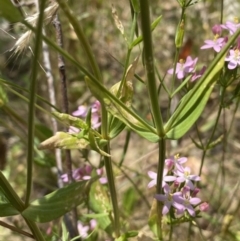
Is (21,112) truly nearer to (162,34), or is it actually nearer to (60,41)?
(162,34)

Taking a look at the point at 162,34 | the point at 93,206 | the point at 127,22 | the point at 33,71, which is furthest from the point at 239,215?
the point at 33,71

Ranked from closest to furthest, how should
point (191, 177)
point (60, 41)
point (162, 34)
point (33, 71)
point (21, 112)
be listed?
point (33, 71), point (191, 177), point (60, 41), point (21, 112), point (162, 34)

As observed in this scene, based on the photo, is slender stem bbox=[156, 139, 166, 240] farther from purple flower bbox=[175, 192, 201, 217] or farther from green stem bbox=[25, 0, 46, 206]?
green stem bbox=[25, 0, 46, 206]

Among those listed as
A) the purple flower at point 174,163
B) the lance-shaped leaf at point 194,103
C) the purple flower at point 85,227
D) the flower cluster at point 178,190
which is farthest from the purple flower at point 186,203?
the purple flower at point 85,227

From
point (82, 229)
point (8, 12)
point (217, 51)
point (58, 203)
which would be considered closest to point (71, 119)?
point (58, 203)

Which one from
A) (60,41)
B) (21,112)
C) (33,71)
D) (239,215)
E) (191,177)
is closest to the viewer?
(33,71)

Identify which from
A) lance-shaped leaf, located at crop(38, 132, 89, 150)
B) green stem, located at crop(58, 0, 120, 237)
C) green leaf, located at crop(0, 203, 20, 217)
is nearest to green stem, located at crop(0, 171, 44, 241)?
green leaf, located at crop(0, 203, 20, 217)

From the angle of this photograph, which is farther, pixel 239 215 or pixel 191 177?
pixel 239 215

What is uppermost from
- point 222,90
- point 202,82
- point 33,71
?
point 33,71

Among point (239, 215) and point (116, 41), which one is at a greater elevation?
point (116, 41)
